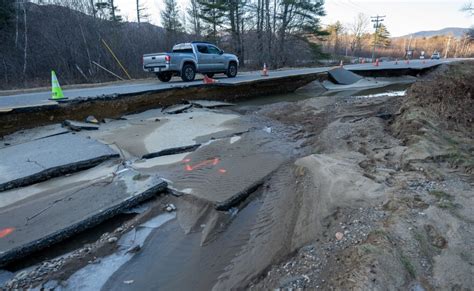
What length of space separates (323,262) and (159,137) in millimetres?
5743

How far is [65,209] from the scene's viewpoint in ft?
14.2

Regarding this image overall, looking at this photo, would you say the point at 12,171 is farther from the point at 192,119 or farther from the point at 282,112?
the point at 282,112

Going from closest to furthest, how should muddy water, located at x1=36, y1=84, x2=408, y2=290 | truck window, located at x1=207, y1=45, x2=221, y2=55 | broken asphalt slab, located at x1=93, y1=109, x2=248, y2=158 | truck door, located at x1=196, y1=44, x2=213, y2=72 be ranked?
muddy water, located at x1=36, y1=84, x2=408, y2=290 < broken asphalt slab, located at x1=93, y1=109, x2=248, y2=158 < truck door, located at x1=196, y1=44, x2=213, y2=72 < truck window, located at x1=207, y1=45, x2=221, y2=55

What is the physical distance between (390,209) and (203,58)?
1284 cm

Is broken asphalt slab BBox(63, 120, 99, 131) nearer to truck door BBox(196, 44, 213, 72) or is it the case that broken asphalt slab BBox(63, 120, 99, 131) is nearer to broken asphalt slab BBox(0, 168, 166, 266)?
broken asphalt slab BBox(0, 168, 166, 266)

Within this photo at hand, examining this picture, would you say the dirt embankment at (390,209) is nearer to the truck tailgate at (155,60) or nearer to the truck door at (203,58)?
the truck tailgate at (155,60)

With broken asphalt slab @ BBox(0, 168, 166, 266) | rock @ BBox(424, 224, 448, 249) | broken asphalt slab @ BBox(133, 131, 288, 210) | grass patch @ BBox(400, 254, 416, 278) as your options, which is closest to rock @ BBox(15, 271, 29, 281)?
broken asphalt slab @ BBox(0, 168, 166, 266)

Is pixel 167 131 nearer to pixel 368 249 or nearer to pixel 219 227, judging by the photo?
pixel 219 227

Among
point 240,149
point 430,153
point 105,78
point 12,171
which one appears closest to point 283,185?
point 240,149

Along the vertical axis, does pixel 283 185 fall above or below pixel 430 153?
below

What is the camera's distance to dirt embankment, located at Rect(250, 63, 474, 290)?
2.81 metres

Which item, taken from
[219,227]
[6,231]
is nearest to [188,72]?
[219,227]

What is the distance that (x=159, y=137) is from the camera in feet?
25.7

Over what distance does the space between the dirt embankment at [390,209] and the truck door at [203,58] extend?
8705mm
